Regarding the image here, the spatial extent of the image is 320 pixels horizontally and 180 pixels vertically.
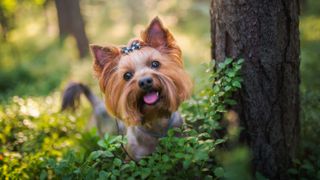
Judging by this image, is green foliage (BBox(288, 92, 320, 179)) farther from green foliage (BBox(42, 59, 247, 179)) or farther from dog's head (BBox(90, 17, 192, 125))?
dog's head (BBox(90, 17, 192, 125))

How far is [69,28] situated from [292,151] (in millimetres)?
10352

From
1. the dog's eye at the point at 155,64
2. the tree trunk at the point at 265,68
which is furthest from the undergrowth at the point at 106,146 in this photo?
the dog's eye at the point at 155,64

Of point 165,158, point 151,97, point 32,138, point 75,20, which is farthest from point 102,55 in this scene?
point 75,20

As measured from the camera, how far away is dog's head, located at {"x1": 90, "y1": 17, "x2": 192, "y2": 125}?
3.45m

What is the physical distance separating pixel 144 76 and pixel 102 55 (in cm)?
57

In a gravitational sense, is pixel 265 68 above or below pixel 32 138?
above

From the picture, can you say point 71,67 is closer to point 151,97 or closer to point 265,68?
point 151,97

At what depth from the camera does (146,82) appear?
3.31 m

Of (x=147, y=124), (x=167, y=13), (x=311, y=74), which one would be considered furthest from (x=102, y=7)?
(x=147, y=124)

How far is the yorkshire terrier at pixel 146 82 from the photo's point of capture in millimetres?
3465

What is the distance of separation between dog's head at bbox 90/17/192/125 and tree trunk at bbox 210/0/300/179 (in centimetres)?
45

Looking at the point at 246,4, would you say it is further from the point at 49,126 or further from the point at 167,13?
the point at 167,13

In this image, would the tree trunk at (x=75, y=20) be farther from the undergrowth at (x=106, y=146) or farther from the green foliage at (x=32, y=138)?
the green foliage at (x=32, y=138)

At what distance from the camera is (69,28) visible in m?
12.7
